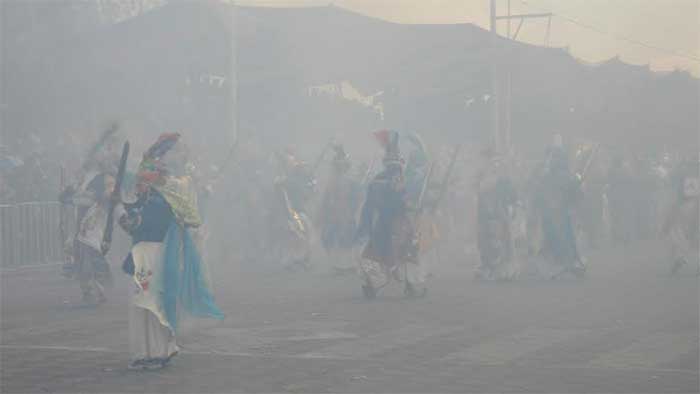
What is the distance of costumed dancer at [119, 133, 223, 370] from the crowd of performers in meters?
0.01

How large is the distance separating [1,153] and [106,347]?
12.0 m

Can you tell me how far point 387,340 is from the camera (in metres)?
11.5

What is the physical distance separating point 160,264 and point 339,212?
9744 mm

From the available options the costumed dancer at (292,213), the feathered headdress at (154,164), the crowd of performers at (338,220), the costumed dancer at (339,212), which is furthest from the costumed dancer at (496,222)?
the feathered headdress at (154,164)

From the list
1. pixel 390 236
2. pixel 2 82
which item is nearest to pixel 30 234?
pixel 390 236

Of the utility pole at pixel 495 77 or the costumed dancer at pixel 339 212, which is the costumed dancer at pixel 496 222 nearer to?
the costumed dancer at pixel 339 212

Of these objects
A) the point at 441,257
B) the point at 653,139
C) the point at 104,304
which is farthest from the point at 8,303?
the point at 653,139

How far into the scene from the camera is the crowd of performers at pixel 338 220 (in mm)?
10188

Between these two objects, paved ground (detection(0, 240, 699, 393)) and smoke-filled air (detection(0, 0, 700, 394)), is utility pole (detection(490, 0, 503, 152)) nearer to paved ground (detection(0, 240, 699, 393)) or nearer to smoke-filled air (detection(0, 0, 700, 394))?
smoke-filled air (detection(0, 0, 700, 394))

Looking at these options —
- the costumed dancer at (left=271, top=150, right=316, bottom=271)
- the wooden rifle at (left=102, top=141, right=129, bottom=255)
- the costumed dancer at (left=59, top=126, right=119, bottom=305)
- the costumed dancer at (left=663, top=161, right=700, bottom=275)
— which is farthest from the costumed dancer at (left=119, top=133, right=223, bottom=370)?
the costumed dancer at (left=663, top=161, right=700, bottom=275)

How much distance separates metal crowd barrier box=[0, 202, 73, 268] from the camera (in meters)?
19.8

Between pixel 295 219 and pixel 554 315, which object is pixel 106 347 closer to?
pixel 554 315

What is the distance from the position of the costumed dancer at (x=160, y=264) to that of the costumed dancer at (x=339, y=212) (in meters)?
8.93

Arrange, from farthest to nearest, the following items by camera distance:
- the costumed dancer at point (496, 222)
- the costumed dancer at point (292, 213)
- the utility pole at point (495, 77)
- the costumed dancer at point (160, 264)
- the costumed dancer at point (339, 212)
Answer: the utility pole at point (495, 77)
the costumed dancer at point (292, 213)
the costumed dancer at point (339, 212)
the costumed dancer at point (496, 222)
the costumed dancer at point (160, 264)
